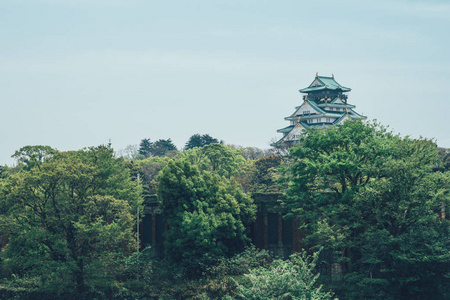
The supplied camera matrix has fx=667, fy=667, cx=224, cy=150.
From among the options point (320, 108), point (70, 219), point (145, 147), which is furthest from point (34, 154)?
point (145, 147)

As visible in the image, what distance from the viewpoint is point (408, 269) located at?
135 ft

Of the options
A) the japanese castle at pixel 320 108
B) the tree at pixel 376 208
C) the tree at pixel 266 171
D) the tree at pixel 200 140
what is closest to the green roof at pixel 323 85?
the japanese castle at pixel 320 108

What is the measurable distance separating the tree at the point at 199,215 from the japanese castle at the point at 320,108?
84.1 m

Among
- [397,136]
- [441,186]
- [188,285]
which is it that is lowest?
[188,285]

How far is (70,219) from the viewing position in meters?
48.6

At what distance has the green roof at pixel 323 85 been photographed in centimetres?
14450

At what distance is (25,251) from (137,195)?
9.19 metres

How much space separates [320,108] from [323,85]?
5.80 m

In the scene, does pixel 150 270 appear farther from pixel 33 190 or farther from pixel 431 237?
pixel 431 237

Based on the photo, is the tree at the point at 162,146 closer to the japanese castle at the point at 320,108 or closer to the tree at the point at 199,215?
the japanese castle at the point at 320,108

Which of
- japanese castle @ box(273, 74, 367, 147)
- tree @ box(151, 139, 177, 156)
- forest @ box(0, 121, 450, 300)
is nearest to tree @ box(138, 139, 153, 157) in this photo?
tree @ box(151, 139, 177, 156)

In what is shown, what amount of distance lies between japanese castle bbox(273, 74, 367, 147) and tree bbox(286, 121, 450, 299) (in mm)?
87038

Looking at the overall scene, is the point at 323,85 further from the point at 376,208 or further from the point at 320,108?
the point at 376,208

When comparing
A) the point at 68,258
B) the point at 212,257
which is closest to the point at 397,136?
the point at 212,257
